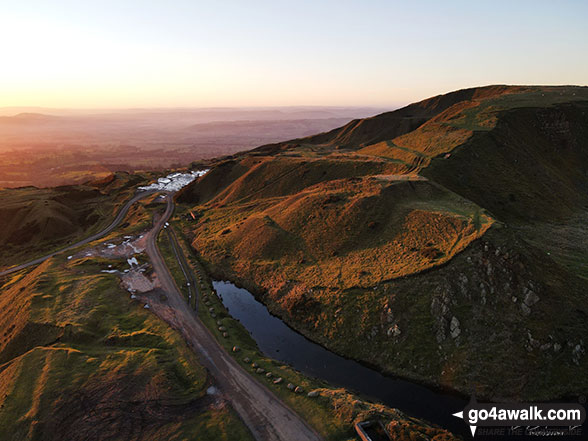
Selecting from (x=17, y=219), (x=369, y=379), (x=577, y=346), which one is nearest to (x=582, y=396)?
(x=577, y=346)

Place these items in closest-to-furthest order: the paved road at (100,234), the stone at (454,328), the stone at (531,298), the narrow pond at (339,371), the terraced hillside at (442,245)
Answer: the narrow pond at (339,371)
the terraced hillside at (442,245)
the stone at (454,328)
the stone at (531,298)
the paved road at (100,234)

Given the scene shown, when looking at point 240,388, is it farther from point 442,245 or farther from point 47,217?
Answer: point 47,217

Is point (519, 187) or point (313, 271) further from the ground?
point (519, 187)

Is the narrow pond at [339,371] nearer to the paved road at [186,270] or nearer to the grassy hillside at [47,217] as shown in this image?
the paved road at [186,270]

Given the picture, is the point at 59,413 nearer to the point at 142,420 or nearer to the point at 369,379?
the point at 142,420

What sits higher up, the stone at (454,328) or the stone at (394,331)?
the stone at (454,328)

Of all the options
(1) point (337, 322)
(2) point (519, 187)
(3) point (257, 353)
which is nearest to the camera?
(3) point (257, 353)

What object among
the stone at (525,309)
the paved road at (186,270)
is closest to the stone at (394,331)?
the stone at (525,309)
